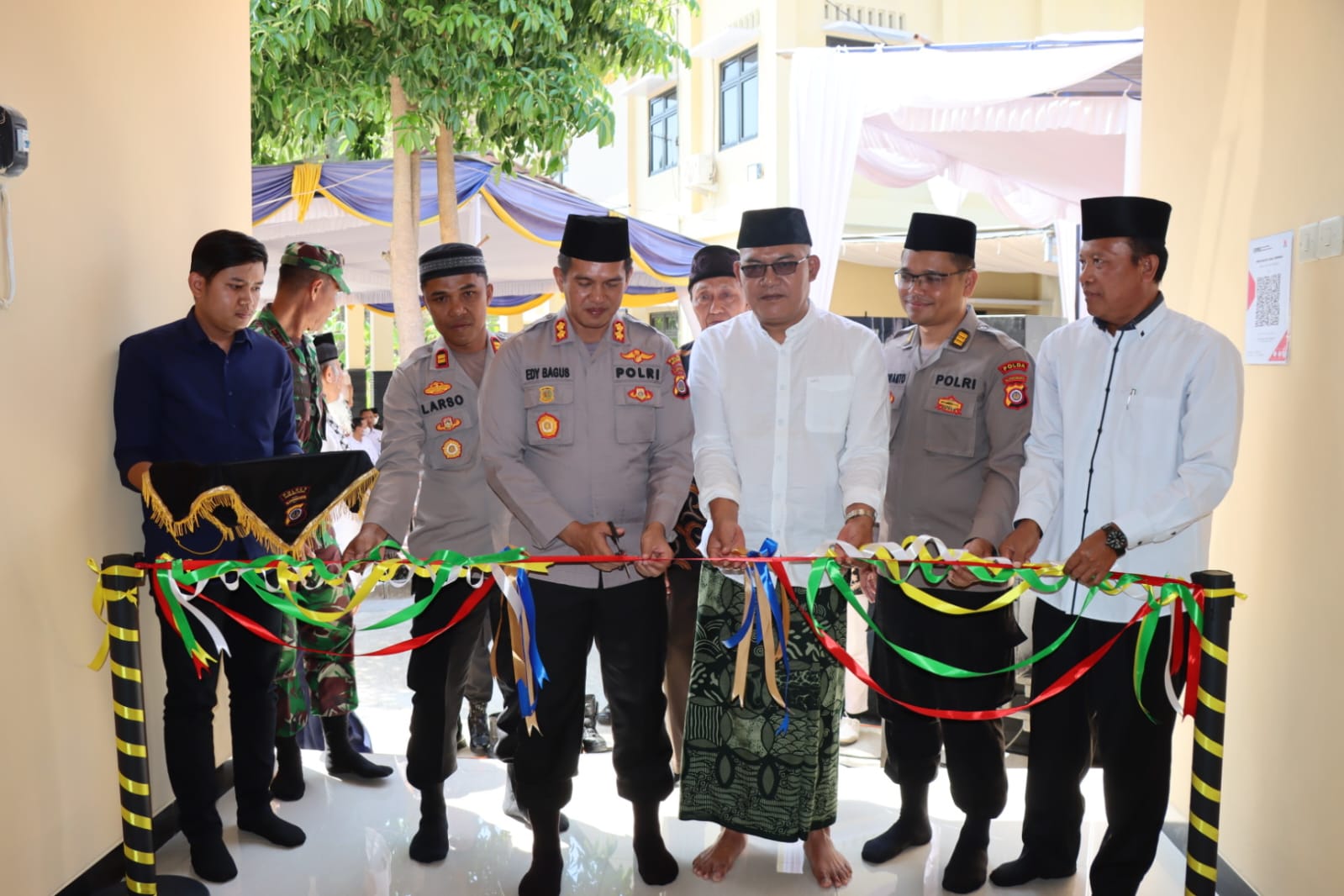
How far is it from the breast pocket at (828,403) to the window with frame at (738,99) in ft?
39.0

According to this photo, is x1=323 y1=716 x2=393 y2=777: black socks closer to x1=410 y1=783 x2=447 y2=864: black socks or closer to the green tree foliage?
x1=410 y1=783 x2=447 y2=864: black socks

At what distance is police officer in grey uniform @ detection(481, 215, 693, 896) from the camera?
271 cm

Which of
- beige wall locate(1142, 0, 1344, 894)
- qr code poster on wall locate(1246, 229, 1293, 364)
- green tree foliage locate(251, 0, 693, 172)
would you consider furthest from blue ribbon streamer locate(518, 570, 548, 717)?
green tree foliage locate(251, 0, 693, 172)

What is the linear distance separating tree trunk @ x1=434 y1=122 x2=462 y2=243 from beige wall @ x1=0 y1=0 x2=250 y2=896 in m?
3.86

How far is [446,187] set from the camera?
24.1 ft

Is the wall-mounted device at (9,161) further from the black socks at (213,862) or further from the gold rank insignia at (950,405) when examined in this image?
the gold rank insignia at (950,405)

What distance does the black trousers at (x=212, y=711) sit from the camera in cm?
287

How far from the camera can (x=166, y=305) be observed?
3.30m

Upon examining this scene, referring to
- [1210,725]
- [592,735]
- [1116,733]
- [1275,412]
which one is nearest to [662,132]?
[592,735]

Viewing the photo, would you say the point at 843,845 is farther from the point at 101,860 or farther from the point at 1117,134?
the point at 1117,134

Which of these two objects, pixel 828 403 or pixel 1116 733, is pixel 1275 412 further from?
A: pixel 828 403

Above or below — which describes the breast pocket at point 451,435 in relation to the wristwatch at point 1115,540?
above

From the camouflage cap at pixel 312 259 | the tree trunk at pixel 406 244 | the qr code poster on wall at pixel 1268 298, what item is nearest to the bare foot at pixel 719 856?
the qr code poster on wall at pixel 1268 298

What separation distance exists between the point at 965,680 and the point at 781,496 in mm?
700
